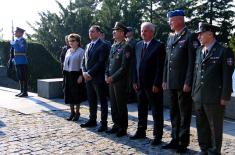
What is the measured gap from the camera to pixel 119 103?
22.4 ft

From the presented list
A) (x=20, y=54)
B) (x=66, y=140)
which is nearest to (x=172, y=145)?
(x=66, y=140)

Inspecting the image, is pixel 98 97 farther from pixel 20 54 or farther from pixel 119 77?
pixel 20 54

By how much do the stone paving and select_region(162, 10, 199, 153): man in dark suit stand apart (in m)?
0.40

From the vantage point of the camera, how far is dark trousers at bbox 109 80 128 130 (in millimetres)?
6793

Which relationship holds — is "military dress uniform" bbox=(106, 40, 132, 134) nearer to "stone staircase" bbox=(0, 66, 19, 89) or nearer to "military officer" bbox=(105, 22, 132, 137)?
"military officer" bbox=(105, 22, 132, 137)

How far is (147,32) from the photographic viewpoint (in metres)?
6.18

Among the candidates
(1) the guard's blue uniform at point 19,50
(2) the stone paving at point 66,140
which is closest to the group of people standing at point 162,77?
(2) the stone paving at point 66,140

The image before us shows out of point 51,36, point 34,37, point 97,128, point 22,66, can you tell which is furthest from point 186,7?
point 97,128

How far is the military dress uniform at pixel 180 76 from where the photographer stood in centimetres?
556

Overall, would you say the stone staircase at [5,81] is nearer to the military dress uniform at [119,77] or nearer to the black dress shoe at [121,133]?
the military dress uniform at [119,77]

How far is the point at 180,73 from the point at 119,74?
1.28m

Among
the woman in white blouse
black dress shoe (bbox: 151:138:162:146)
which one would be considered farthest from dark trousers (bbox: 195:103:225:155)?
the woman in white blouse

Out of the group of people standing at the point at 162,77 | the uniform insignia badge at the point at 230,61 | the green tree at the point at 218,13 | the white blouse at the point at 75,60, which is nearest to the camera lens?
the uniform insignia badge at the point at 230,61

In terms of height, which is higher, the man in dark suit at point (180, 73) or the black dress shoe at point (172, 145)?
the man in dark suit at point (180, 73)
